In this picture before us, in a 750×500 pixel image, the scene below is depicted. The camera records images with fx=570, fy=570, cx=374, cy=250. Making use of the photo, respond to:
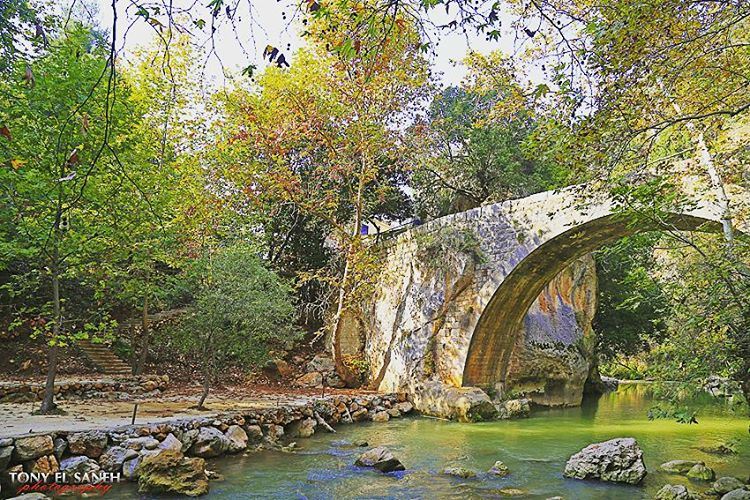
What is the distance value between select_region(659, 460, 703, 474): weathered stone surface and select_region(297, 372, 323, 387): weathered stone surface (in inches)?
284

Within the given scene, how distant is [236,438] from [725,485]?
5.19 m

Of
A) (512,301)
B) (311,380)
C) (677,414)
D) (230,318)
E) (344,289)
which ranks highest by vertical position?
(344,289)

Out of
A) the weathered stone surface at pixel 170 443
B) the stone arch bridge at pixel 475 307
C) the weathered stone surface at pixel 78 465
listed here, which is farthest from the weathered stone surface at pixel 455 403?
the weathered stone surface at pixel 78 465

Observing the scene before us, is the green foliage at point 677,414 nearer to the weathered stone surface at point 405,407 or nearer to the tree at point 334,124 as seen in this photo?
the weathered stone surface at point 405,407

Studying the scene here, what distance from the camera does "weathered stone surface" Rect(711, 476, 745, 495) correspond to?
534cm

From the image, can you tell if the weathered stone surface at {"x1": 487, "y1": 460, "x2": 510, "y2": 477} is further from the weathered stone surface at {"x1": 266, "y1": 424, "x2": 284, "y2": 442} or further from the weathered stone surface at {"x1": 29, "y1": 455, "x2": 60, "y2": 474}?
the weathered stone surface at {"x1": 29, "y1": 455, "x2": 60, "y2": 474}

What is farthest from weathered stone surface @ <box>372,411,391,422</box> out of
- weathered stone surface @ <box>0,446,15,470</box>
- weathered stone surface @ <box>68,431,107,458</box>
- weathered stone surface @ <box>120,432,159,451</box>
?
weathered stone surface @ <box>0,446,15,470</box>

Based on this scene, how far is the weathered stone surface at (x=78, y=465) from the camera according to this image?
199 inches

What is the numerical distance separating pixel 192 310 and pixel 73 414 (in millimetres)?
2602

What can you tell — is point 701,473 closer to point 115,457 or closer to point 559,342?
point 115,457

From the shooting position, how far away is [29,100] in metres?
6.30

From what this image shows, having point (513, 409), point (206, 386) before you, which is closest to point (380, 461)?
point (206, 386)

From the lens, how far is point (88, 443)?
17.6ft

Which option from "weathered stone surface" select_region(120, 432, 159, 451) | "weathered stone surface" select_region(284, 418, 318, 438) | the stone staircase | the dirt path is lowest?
"weathered stone surface" select_region(284, 418, 318, 438)
